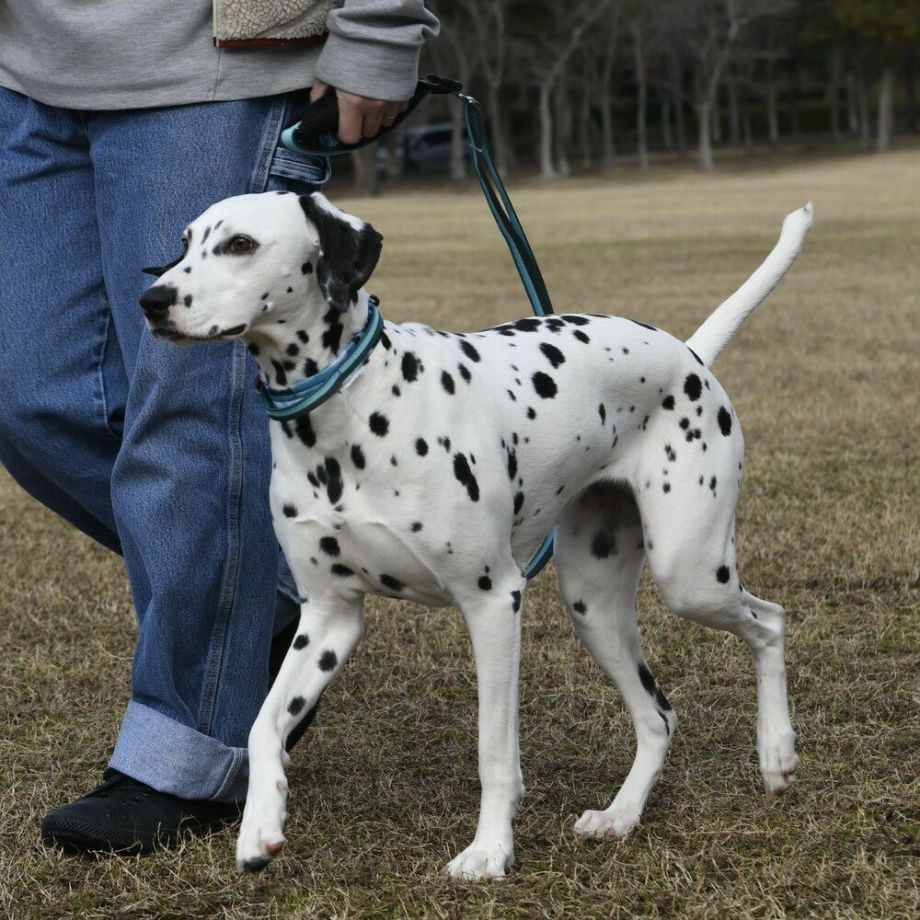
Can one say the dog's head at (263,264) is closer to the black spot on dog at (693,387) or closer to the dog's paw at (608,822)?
the black spot on dog at (693,387)

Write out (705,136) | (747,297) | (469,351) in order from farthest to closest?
(705,136) → (747,297) → (469,351)

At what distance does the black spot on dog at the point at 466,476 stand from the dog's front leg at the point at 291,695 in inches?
14.7

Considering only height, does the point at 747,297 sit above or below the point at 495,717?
above

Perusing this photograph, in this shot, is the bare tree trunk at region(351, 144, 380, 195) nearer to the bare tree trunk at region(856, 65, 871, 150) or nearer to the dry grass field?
the bare tree trunk at region(856, 65, 871, 150)

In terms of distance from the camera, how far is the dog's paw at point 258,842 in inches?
118

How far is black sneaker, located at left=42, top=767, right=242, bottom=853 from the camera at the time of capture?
3496mm

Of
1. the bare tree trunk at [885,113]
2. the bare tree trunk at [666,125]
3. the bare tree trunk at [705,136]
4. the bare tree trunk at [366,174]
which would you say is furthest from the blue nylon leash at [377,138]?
the bare tree trunk at [666,125]

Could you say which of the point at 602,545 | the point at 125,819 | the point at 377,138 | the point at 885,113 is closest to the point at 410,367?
the point at 377,138

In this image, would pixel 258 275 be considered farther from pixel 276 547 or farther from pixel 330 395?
pixel 276 547

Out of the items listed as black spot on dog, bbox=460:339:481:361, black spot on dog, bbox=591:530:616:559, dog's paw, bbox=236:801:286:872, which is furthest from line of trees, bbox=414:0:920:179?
dog's paw, bbox=236:801:286:872

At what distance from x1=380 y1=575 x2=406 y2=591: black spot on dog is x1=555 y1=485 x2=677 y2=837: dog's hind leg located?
658mm

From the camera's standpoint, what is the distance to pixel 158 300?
9.68 feet

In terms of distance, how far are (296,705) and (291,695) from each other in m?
0.03

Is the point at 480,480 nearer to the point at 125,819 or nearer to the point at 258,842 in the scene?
the point at 258,842
